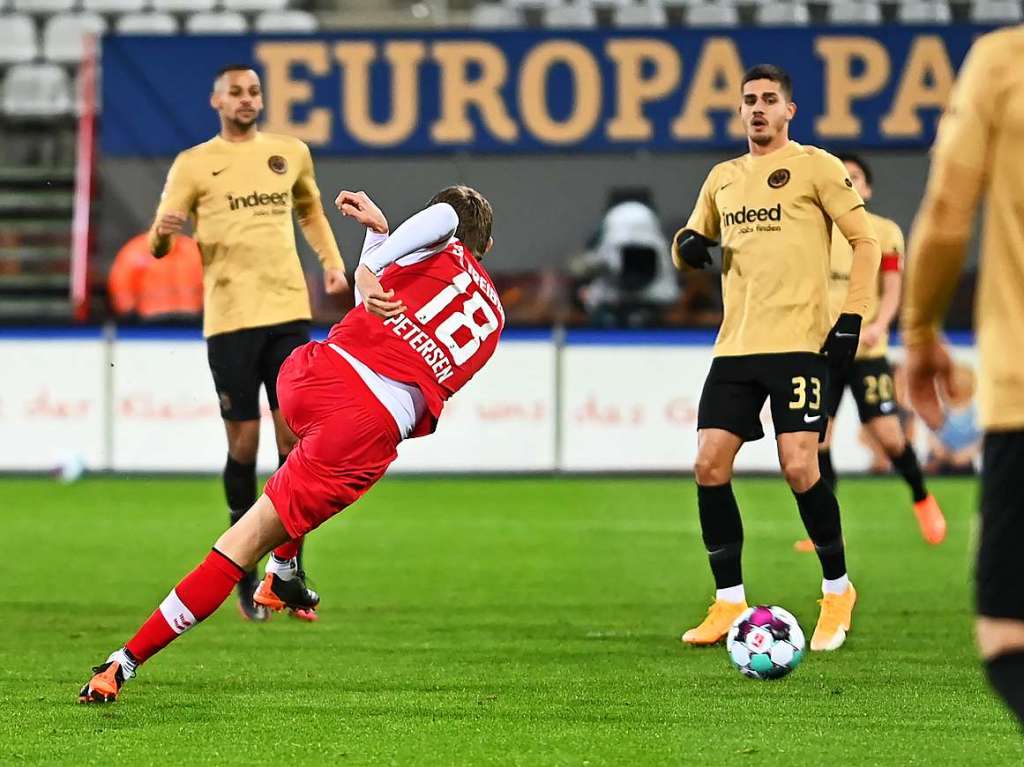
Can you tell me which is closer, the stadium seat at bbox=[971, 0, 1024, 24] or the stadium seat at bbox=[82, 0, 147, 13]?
the stadium seat at bbox=[971, 0, 1024, 24]

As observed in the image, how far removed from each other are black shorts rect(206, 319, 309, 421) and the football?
2726mm

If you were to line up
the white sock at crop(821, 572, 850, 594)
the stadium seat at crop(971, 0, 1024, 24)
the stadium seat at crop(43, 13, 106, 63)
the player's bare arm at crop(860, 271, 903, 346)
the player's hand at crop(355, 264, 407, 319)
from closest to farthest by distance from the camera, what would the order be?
1. the player's hand at crop(355, 264, 407, 319)
2. the white sock at crop(821, 572, 850, 594)
3. the player's bare arm at crop(860, 271, 903, 346)
4. the stadium seat at crop(971, 0, 1024, 24)
5. the stadium seat at crop(43, 13, 106, 63)

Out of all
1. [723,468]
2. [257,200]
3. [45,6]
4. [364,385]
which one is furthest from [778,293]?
[45,6]

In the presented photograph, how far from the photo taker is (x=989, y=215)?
370 centimetres

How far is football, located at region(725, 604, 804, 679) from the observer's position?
6379mm

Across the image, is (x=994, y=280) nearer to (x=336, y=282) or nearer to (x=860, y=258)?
(x=860, y=258)

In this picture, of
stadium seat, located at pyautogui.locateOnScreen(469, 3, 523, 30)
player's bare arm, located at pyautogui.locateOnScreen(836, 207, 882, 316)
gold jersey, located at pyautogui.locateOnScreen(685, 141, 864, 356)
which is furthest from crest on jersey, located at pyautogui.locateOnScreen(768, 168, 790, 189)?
stadium seat, located at pyautogui.locateOnScreen(469, 3, 523, 30)

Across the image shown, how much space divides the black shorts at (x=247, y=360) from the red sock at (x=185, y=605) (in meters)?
2.52

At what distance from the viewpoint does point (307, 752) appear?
516cm

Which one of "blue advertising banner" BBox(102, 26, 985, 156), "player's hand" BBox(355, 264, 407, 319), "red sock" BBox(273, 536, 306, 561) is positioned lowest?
"red sock" BBox(273, 536, 306, 561)

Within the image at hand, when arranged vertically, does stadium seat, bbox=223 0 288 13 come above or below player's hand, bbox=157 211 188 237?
above

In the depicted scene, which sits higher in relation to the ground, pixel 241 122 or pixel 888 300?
pixel 241 122

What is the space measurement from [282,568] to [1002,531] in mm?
4233

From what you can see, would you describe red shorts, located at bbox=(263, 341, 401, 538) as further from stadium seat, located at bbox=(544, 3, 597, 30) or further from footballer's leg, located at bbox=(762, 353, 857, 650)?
stadium seat, located at bbox=(544, 3, 597, 30)
